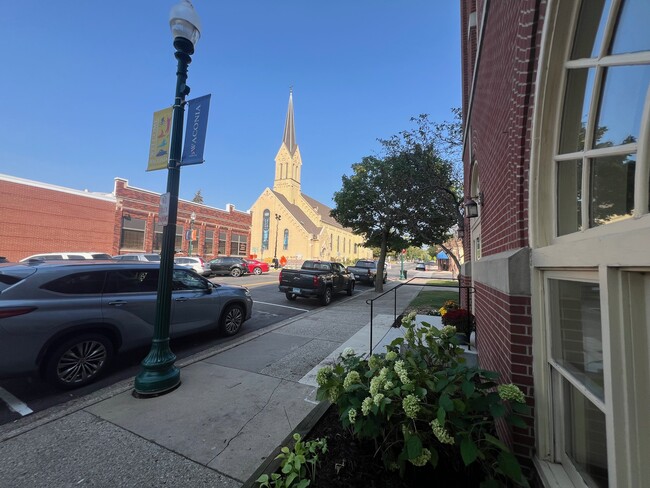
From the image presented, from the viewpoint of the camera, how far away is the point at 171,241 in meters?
4.30

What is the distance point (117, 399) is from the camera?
3.79m

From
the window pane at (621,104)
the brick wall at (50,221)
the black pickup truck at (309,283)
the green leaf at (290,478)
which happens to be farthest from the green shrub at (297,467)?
the brick wall at (50,221)

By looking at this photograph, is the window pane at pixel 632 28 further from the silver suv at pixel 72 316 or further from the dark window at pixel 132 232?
the dark window at pixel 132 232

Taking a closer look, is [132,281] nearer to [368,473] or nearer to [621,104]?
[368,473]

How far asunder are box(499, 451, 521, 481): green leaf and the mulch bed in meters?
0.42

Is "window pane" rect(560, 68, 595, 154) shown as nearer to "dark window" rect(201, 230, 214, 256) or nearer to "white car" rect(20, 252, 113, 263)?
"white car" rect(20, 252, 113, 263)

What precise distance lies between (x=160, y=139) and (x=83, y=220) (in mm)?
26054

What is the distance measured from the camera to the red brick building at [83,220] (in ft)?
69.4

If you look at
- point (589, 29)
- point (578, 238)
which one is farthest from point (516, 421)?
point (589, 29)

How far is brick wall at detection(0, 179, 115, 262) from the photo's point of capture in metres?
20.9

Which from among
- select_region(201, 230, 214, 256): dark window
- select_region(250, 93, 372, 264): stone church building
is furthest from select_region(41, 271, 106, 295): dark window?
select_region(250, 93, 372, 264): stone church building

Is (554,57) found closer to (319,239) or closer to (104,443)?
(104,443)

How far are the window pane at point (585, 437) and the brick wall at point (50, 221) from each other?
30133mm

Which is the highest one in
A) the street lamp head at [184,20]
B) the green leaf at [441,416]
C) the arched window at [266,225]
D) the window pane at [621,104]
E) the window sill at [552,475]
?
the arched window at [266,225]
